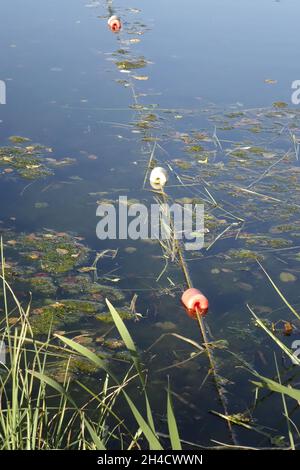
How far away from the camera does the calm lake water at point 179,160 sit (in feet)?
9.45

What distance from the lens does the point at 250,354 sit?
2906mm

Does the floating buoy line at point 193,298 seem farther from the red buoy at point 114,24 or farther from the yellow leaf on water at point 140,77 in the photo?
the red buoy at point 114,24

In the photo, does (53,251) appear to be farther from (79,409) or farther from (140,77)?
(140,77)

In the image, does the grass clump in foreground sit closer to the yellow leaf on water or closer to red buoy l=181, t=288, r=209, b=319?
red buoy l=181, t=288, r=209, b=319

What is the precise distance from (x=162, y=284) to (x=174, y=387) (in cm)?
74

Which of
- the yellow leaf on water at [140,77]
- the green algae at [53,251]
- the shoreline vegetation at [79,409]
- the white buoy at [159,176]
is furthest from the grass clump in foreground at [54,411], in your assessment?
the yellow leaf on water at [140,77]

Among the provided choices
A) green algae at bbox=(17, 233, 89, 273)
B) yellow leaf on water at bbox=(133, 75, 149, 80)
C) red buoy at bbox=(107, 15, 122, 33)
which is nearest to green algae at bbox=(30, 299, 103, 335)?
green algae at bbox=(17, 233, 89, 273)

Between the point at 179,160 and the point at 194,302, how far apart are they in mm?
1740

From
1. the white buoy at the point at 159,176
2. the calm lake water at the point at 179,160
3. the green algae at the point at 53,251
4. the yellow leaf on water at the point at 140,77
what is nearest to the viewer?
the calm lake water at the point at 179,160

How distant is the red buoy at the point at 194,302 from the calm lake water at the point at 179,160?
5 centimetres

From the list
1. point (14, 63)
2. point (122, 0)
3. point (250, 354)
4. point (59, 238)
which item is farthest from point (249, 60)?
point (250, 354)

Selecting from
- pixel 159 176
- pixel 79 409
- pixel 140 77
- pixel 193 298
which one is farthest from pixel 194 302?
pixel 140 77

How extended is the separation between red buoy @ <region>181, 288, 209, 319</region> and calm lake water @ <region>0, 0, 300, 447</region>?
46 mm

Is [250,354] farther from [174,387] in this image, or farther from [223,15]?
[223,15]
